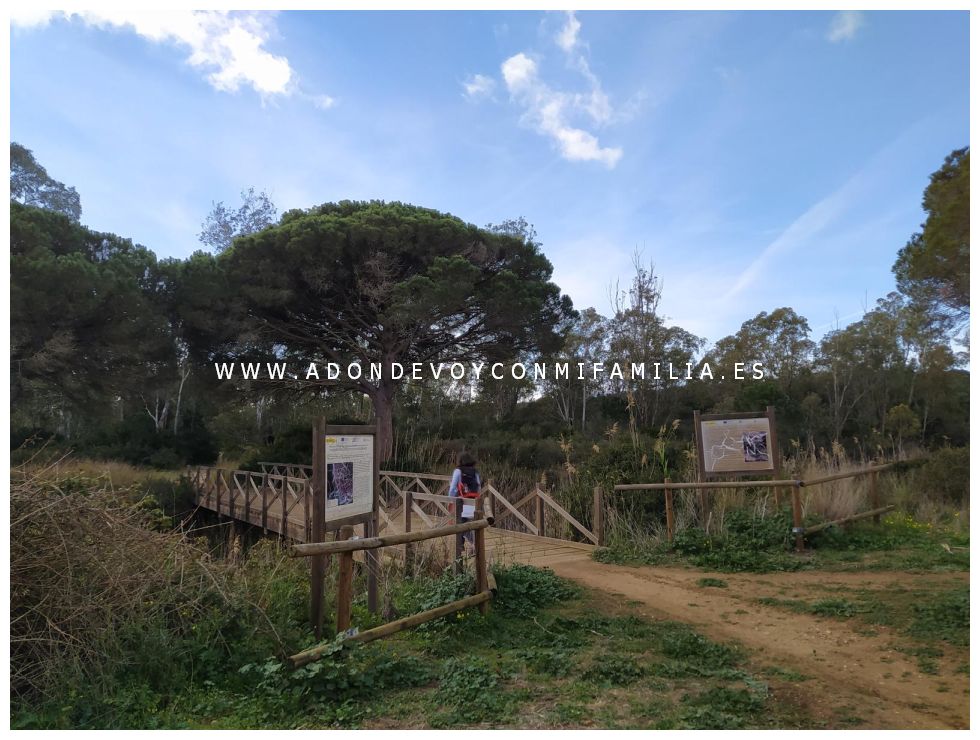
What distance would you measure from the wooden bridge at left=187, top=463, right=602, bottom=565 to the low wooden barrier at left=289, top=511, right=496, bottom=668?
83 cm

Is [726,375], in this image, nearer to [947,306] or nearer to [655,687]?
[947,306]

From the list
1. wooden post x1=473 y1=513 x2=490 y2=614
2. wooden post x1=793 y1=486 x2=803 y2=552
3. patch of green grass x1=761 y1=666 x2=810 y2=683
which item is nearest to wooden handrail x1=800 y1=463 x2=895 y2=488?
Result: wooden post x1=793 y1=486 x2=803 y2=552

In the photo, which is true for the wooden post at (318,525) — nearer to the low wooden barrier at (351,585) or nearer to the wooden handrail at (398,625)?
the low wooden barrier at (351,585)

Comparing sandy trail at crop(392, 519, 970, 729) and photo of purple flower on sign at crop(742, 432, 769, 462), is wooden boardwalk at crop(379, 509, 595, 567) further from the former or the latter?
photo of purple flower on sign at crop(742, 432, 769, 462)

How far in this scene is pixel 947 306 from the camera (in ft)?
44.4

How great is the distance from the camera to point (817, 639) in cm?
448

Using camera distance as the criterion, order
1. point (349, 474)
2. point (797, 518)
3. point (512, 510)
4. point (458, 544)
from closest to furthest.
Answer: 1. point (349, 474)
2. point (458, 544)
3. point (797, 518)
4. point (512, 510)

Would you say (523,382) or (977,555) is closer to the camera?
(977,555)

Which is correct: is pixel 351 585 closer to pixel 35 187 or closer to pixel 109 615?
pixel 109 615

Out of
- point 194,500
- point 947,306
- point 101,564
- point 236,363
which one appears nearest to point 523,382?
point 236,363

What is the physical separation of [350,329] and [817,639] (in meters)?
18.8

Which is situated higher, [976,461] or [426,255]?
[426,255]

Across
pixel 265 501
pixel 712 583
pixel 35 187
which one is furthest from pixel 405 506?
pixel 35 187
